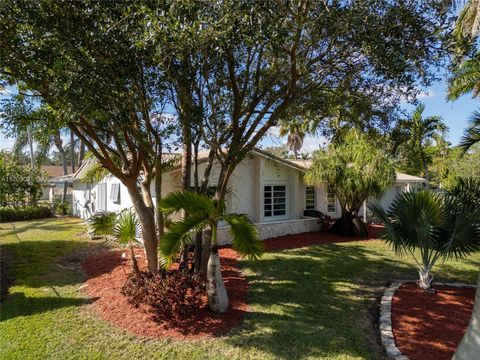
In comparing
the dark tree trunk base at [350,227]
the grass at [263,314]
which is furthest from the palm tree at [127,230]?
the dark tree trunk base at [350,227]

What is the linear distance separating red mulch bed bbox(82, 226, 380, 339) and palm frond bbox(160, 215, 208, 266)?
4.57ft

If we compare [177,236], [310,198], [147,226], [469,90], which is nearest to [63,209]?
[310,198]

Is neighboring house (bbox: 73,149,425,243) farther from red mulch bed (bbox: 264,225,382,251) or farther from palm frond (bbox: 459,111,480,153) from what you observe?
palm frond (bbox: 459,111,480,153)

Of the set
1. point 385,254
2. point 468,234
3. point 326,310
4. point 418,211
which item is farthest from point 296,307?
point 385,254

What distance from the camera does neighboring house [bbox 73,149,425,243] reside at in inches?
670

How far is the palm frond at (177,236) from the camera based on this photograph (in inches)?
274

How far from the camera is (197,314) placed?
25.1 ft

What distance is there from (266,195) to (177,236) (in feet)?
38.4

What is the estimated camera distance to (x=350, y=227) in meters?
18.4

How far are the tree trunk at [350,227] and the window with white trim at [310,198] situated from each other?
2738mm

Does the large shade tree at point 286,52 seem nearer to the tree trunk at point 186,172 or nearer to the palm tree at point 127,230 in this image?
the tree trunk at point 186,172

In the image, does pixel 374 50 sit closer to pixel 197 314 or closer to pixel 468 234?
pixel 468 234

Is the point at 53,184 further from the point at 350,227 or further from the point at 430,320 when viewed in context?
the point at 430,320

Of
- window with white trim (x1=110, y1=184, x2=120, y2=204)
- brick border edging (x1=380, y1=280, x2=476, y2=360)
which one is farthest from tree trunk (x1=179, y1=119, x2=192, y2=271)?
window with white trim (x1=110, y1=184, x2=120, y2=204)
